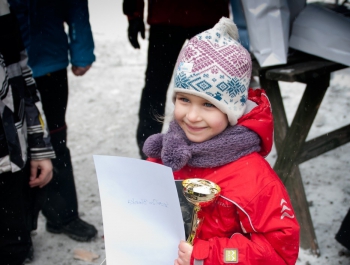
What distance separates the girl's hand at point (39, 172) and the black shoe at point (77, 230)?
0.85m

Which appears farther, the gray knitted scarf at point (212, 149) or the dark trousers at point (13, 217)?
the dark trousers at point (13, 217)

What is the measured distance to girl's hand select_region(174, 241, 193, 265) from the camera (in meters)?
1.45

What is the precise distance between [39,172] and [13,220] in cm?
29

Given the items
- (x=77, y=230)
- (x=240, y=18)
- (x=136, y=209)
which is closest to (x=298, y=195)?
(x=240, y=18)

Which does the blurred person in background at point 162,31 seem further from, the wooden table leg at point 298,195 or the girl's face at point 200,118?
the girl's face at point 200,118

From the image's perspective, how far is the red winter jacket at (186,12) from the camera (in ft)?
9.50

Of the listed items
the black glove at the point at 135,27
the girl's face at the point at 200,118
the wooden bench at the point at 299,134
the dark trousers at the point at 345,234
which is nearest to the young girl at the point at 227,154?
the girl's face at the point at 200,118

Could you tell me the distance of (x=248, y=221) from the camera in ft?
4.83

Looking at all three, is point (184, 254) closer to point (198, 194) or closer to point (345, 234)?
point (198, 194)

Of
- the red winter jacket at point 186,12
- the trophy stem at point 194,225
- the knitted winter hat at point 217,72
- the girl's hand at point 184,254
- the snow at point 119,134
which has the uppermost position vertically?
the knitted winter hat at point 217,72

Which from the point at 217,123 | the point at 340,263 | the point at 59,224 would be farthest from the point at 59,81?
the point at 340,263

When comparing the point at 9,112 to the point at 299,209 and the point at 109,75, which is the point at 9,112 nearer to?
the point at 299,209

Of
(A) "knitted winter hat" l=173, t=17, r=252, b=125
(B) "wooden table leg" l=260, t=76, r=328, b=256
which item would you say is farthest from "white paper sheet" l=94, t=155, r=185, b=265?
(B) "wooden table leg" l=260, t=76, r=328, b=256

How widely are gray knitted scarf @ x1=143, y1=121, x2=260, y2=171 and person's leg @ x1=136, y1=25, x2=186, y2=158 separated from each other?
1.47m
